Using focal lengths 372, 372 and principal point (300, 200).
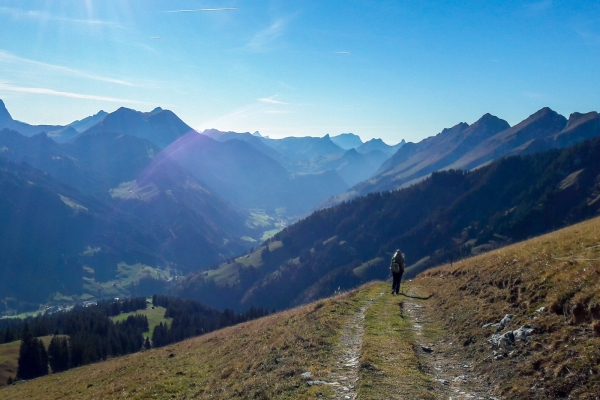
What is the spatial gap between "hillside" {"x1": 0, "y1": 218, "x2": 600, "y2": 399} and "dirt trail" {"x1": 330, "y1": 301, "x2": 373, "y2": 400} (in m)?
0.05

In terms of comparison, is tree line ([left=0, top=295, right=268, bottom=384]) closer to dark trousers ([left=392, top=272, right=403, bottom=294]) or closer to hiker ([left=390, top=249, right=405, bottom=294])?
dark trousers ([left=392, top=272, right=403, bottom=294])

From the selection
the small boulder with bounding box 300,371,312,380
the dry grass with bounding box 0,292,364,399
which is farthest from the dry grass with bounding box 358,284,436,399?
the small boulder with bounding box 300,371,312,380

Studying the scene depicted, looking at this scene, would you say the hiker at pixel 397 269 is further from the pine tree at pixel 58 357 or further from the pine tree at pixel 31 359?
the pine tree at pixel 58 357

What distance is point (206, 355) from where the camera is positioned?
29500 millimetres

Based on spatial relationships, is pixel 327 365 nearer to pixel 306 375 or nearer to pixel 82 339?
pixel 306 375

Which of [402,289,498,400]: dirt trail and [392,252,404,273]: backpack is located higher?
[392,252,404,273]: backpack

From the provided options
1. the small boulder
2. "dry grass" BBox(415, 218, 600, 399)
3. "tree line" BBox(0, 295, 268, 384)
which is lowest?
"tree line" BBox(0, 295, 268, 384)

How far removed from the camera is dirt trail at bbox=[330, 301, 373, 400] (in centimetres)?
1426

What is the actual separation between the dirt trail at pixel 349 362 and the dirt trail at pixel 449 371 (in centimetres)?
307

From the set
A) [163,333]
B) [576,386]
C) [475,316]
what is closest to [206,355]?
[475,316]

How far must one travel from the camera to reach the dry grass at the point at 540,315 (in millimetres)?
12238

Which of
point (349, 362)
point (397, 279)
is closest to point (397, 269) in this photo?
point (397, 279)

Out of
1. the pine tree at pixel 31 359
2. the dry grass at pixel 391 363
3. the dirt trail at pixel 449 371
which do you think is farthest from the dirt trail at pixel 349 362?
the pine tree at pixel 31 359

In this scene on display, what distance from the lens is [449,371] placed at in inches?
628
